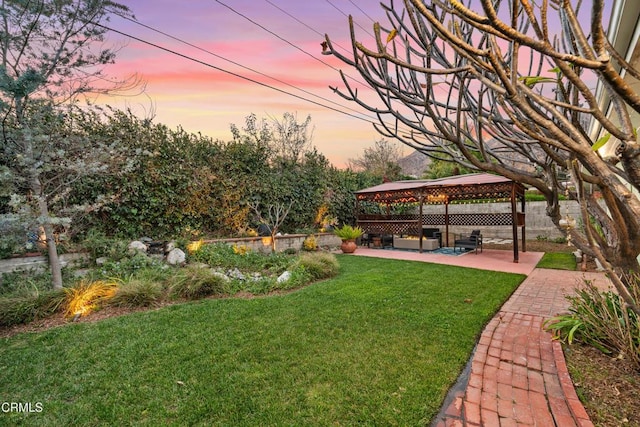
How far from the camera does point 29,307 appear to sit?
4359 millimetres

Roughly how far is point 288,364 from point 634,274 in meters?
3.39

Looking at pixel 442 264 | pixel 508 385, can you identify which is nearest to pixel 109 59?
pixel 508 385

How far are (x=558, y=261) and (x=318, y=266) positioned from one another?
300 inches

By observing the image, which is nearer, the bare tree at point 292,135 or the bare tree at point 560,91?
the bare tree at point 560,91

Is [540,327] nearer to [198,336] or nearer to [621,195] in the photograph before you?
[621,195]

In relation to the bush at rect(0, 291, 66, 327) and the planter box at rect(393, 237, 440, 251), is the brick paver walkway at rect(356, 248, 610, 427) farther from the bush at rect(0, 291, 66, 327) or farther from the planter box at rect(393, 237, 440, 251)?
the planter box at rect(393, 237, 440, 251)

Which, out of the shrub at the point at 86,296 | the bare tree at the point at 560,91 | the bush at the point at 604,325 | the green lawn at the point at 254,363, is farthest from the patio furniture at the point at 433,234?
the shrub at the point at 86,296

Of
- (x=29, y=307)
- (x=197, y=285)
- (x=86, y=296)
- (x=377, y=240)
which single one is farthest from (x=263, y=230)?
(x=29, y=307)

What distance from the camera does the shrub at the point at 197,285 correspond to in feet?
17.7

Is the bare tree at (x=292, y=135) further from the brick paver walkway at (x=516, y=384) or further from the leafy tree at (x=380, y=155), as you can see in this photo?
the brick paver walkway at (x=516, y=384)

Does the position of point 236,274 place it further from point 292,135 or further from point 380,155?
point 380,155

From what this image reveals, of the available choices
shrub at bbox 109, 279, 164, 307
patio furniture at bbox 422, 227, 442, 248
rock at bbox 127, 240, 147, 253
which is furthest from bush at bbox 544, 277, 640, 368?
patio furniture at bbox 422, 227, 442, 248

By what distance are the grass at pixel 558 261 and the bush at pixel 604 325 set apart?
206 inches

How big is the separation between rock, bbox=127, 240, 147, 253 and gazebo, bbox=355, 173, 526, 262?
359 inches
